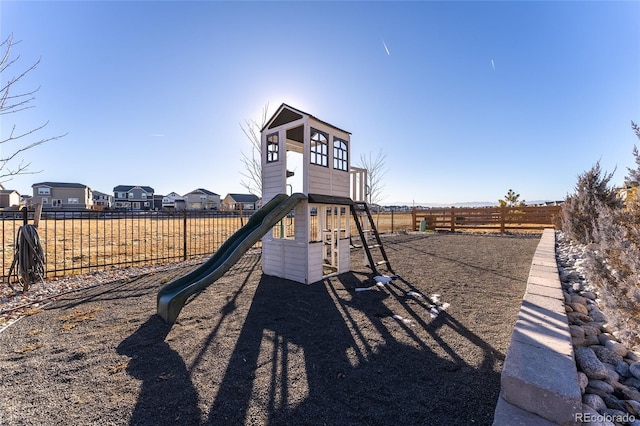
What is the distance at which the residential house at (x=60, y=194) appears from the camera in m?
43.8

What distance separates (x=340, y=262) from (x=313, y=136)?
9.86 ft

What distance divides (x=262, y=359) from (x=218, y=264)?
2233 millimetres

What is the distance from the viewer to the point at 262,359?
2.54 m

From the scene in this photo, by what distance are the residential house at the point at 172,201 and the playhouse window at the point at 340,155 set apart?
5749 centimetres

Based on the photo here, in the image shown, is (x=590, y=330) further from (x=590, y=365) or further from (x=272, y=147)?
(x=272, y=147)

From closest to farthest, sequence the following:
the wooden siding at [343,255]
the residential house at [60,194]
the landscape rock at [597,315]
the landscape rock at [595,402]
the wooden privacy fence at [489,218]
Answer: the landscape rock at [595,402], the landscape rock at [597,315], the wooden siding at [343,255], the wooden privacy fence at [489,218], the residential house at [60,194]

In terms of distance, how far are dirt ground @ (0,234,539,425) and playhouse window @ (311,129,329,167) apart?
2871mm

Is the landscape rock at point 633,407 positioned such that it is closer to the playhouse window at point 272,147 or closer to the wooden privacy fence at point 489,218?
the playhouse window at point 272,147

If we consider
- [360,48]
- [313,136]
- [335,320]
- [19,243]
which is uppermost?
[360,48]

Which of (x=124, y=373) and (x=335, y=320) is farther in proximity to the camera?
(x=335, y=320)

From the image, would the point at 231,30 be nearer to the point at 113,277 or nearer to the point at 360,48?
the point at 360,48

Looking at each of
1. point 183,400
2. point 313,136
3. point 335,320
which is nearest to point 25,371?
point 183,400

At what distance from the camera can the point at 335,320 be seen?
346cm

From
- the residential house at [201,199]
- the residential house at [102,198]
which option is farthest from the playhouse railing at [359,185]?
the residential house at [102,198]
